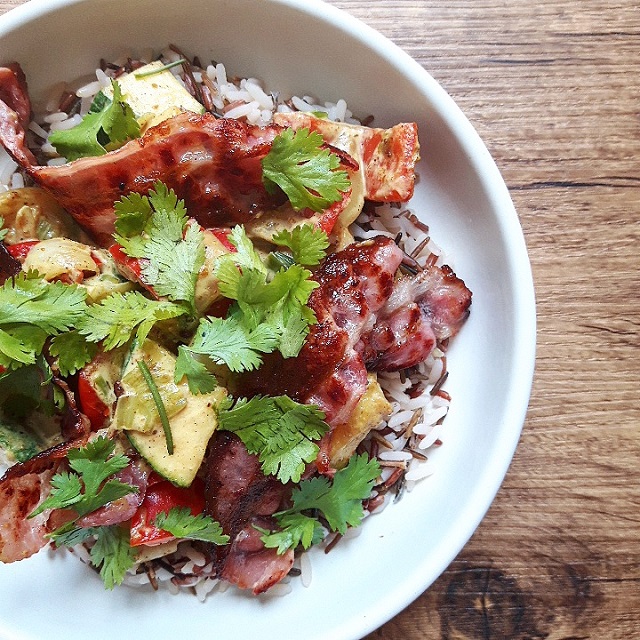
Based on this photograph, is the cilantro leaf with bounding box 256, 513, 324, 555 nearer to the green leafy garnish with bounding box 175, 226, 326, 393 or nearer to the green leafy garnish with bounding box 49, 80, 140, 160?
the green leafy garnish with bounding box 175, 226, 326, 393

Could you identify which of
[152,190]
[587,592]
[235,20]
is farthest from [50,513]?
[587,592]

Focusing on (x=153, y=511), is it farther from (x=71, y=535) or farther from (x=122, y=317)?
(x=122, y=317)

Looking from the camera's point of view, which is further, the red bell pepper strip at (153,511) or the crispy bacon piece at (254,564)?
the crispy bacon piece at (254,564)

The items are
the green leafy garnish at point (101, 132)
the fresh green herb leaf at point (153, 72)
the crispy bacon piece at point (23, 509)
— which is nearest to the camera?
the crispy bacon piece at point (23, 509)

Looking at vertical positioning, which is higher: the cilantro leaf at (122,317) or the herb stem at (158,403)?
the cilantro leaf at (122,317)

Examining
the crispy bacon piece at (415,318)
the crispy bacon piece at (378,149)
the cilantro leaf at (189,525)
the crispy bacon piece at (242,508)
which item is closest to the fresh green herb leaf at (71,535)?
the cilantro leaf at (189,525)

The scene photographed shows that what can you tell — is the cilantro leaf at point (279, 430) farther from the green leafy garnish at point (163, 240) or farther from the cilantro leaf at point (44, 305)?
the cilantro leaf at point (44, 305)

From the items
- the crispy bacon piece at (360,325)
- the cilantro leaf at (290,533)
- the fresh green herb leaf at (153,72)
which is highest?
the fresh green herb leaf at (153,72)
